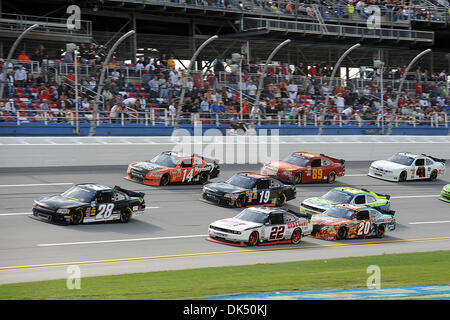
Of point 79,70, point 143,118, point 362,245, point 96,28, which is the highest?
point 96,28

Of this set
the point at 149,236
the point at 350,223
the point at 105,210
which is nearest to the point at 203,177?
the point at 105,210

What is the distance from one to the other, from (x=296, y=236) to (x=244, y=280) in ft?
21.8

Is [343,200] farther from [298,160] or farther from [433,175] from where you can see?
[433,175]

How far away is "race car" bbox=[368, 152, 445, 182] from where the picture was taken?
3189 cm

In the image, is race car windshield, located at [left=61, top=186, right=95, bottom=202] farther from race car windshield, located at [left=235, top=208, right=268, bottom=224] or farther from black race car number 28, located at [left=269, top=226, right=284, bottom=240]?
black race car number 28, located at [left=269, top=226, right=284, bottom=240]

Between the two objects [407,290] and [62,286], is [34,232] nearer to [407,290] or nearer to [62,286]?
[62,286]

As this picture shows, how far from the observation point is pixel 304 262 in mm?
17656

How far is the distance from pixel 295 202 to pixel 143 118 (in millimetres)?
9878

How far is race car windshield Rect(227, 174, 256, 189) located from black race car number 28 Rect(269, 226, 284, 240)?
4.36 metres

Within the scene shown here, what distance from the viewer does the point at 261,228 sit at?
19984mm

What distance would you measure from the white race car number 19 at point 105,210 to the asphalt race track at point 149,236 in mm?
281

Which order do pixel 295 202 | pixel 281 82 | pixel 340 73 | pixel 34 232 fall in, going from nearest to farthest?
pixel 34 232
pixel 295 202
pixel 281 82
pixel 340 73

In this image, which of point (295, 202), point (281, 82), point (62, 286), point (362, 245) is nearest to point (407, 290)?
point (62, 286)

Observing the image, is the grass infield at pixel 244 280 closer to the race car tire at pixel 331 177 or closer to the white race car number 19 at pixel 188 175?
the white race car number 19 at pixel 188 175
